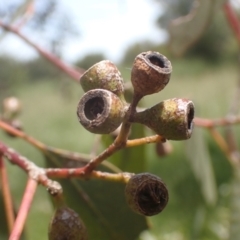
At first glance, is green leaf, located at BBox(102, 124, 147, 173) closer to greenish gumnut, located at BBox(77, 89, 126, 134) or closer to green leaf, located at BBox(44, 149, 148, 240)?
green leaf, located at BBox(44, 149, 148, 240)

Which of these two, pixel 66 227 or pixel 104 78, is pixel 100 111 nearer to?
pixel 104 78

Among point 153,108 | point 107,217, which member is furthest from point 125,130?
point 107,217

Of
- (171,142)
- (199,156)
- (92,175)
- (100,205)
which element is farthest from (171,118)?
(171,142)

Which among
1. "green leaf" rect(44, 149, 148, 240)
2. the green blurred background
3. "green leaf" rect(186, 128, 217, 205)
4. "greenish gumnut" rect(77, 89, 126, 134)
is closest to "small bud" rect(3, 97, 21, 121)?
the green blurred background

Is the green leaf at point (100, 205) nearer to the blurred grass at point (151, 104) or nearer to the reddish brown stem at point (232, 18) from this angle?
the blurred grass at point (151, 104)

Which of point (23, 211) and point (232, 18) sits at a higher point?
point (232, 18)

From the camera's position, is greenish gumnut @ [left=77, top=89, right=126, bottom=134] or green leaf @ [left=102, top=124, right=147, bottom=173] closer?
greenish gumnut @ [left=77, top=89, right=126, bottom=134]
